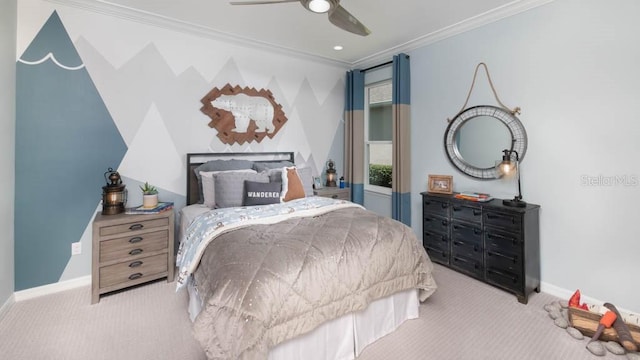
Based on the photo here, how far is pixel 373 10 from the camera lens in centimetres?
291

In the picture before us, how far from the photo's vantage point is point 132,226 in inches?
106

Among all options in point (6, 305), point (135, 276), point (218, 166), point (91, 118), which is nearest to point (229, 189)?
point (218, 166)

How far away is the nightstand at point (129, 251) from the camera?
252 cm

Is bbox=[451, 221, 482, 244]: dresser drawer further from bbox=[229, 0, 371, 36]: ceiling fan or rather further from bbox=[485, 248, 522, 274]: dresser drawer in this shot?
bbox=[229, 0, 371, 36]: ceiling fan

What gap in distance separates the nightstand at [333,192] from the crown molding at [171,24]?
1.99 m

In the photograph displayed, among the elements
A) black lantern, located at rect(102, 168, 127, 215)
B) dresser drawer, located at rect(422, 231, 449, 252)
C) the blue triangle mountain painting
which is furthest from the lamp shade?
the blue triangle mountain painting

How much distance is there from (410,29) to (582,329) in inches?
128

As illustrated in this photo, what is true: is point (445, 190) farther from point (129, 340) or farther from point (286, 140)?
point (129, 340)

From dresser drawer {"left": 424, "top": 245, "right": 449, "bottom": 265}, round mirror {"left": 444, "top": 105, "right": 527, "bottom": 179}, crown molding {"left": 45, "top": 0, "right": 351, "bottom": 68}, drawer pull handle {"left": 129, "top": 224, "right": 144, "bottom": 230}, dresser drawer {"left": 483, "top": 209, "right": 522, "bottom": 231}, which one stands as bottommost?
dresser drawer {"left": 424, "top": 245, "right": 449, "bottom": 265}

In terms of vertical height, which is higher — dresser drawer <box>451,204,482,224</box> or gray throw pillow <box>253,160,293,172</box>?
gray throw pillow <box>253,160,293,172</box>

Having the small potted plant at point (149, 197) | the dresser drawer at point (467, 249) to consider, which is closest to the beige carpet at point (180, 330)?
the dresser drawer at point (467, 249)

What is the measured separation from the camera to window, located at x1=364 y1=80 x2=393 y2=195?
4453mm

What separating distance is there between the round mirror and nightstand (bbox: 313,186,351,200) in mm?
1542

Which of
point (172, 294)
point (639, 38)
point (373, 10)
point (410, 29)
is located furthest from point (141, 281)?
point (639, 38)
